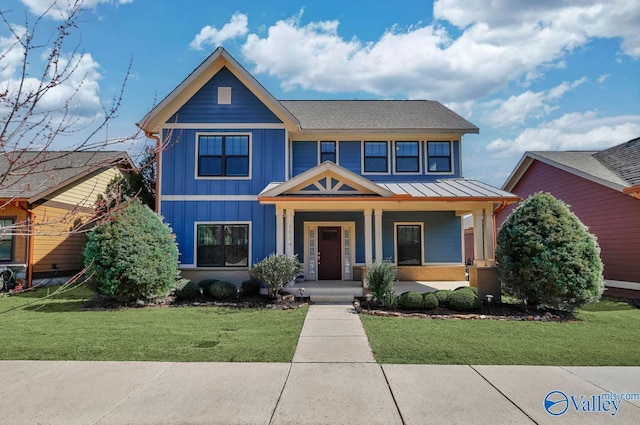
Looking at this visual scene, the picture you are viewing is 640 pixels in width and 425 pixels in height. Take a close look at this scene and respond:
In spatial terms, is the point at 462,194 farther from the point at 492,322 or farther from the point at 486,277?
the point at 492,322

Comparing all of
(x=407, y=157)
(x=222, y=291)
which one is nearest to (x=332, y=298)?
(x=222, y=291)

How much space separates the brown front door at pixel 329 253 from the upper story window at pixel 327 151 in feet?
9.00

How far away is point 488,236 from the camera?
12.9m

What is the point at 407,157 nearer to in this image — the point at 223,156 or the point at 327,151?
the point at 327,151

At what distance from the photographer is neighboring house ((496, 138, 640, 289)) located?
12.9m

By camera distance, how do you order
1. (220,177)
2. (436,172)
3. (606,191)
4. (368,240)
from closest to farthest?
(368,240), (220,177), (606,191), (436,172)

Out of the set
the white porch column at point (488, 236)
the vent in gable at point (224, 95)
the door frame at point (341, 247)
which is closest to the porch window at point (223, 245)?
the door frame at point (341, 247)

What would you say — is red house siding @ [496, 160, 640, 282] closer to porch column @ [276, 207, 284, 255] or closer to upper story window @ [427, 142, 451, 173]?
upper story window @ [427, 142, 451, 173]

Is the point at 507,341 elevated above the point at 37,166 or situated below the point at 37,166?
below

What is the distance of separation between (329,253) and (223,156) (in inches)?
212

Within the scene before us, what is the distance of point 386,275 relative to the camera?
10.3 meters

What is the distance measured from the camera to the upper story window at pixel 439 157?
15492 millimetres

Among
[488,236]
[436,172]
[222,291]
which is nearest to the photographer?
[222,291]

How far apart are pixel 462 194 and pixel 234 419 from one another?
10438 millimetres
